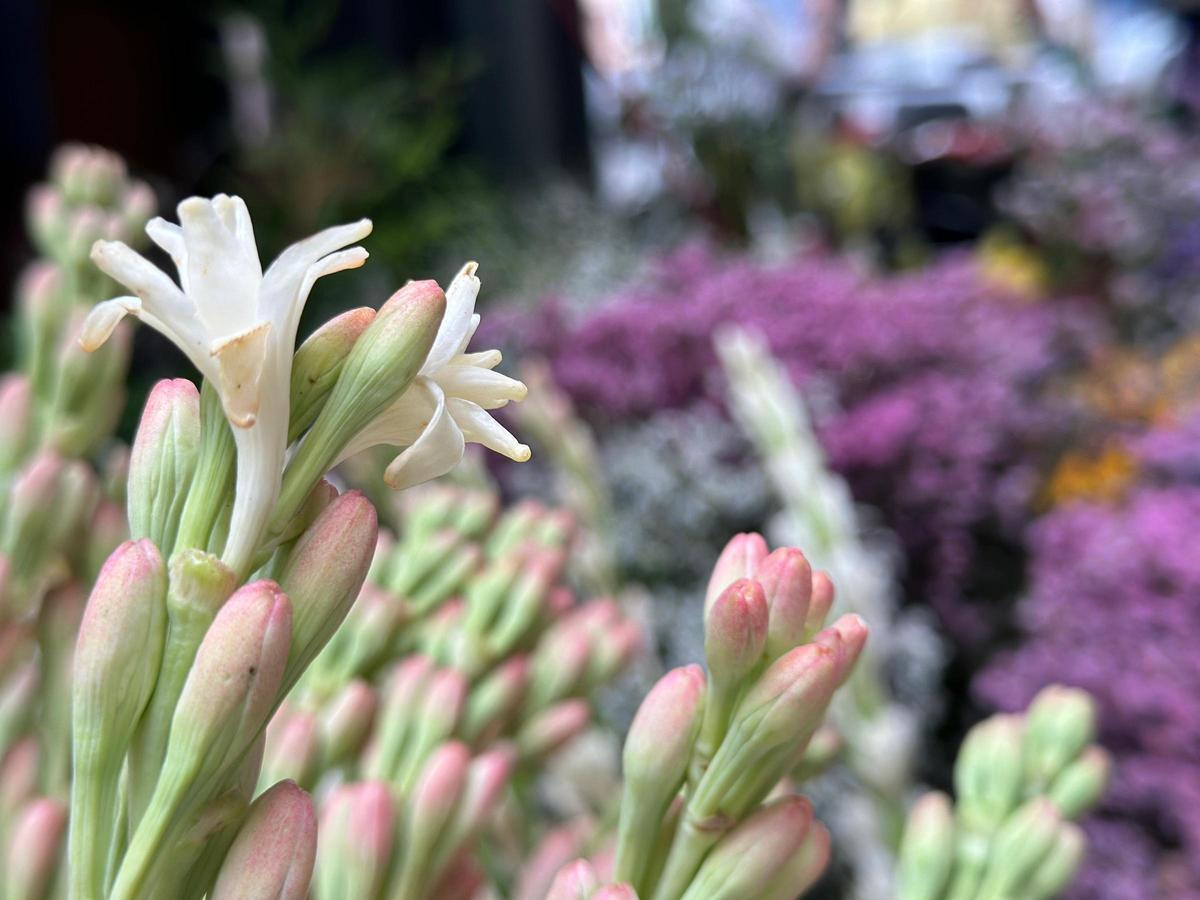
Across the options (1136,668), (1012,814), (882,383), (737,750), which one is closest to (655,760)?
(737,750)

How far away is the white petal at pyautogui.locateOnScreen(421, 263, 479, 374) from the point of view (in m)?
0.15

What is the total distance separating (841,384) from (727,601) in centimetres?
67

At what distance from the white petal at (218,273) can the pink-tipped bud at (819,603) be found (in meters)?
0.10

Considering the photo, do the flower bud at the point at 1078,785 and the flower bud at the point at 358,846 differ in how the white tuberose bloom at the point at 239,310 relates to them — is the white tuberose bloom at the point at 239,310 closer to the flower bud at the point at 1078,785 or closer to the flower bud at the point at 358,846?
the flower bud at the point at 358,846

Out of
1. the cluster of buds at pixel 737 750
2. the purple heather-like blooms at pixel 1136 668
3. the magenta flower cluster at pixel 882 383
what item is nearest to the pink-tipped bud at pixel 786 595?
the cluster of buds at pixel 737 750

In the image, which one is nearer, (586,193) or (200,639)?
(200,639)

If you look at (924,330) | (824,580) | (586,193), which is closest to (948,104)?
(586,193)

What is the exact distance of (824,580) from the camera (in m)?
0.19

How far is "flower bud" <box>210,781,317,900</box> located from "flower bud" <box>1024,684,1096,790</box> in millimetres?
198

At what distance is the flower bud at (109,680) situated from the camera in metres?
0.14

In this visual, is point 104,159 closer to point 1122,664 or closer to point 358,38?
point 1122,664

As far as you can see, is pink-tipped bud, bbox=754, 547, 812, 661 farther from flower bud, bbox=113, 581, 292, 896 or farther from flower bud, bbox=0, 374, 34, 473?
flower bud, bbox=0, 374, 34, 473

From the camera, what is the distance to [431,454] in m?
0.14

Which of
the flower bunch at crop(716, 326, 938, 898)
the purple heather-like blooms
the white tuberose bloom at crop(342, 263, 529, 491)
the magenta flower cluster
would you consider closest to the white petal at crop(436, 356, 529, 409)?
the white tuberose bloom at crop(342, 263, 529, 491)
